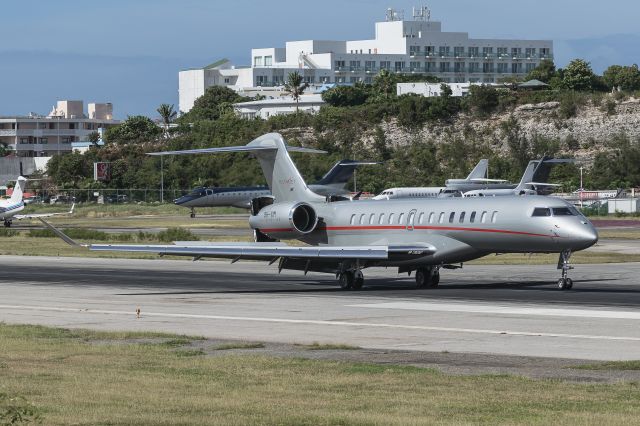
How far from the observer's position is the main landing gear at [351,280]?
36375mm

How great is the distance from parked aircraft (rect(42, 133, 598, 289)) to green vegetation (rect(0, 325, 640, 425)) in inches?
576

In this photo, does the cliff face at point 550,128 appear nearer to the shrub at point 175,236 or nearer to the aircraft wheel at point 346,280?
the shrub at point 175,236

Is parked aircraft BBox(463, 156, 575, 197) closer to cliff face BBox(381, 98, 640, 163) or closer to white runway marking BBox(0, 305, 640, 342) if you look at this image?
white runway marking BBox(0, 305, 640, 342)

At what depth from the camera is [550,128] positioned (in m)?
144

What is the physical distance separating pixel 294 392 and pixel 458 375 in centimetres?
285

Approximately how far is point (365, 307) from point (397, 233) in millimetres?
6631

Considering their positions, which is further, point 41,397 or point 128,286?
point 128,286

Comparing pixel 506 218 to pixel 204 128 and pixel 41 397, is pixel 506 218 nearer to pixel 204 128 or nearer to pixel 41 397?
pixel 41 397

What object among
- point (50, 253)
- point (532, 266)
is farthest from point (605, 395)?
point (50, 253)

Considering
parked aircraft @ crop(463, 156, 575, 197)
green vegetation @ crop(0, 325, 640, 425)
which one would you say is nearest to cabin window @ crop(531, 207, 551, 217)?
green vegetation @ crop(0, 325, 640, 425)

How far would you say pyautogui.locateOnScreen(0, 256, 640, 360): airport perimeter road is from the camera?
23.2 meters

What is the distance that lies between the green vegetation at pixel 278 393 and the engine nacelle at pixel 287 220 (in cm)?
1758

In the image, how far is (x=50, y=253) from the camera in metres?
58.8

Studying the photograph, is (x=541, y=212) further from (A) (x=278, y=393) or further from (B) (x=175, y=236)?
(B) (x=175, y=236)
